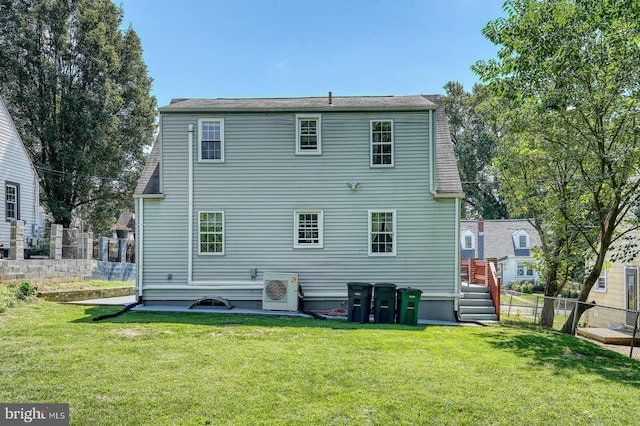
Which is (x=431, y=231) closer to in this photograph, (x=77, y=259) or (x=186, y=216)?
(x=186, y=216)

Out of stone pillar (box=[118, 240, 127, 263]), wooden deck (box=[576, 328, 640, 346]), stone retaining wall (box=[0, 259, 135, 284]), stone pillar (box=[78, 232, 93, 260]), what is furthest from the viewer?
stone pillar (box=[118, 240, 127, 263])

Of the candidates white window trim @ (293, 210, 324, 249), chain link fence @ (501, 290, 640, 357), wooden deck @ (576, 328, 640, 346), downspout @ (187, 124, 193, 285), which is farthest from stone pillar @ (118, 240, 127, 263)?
wooden deck @ (576, 328, 640, 346)

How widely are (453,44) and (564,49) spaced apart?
15.3 feet

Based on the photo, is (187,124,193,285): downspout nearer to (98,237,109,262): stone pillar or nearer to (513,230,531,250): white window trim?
(98,237,109,262): stone pillar

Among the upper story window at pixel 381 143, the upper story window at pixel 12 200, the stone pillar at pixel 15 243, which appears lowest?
the stone pillar at pixel 15 243

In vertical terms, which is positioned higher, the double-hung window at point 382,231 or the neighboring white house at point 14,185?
the neighboring white house at point 14,185

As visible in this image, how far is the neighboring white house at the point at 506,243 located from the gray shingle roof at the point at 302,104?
2277 cm

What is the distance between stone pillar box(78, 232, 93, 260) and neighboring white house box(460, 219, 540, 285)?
27089 millimetres

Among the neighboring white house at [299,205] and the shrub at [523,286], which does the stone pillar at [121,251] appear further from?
the shrub at [523,286]

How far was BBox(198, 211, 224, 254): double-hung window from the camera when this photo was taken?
12.2 m

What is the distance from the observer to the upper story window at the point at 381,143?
40.6ft

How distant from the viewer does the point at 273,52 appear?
15.7 m

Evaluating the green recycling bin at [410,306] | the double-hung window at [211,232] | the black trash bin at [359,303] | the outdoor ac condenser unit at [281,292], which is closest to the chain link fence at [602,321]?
the green recycling bin at [410,306]

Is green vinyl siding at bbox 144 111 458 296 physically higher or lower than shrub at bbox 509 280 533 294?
higher
